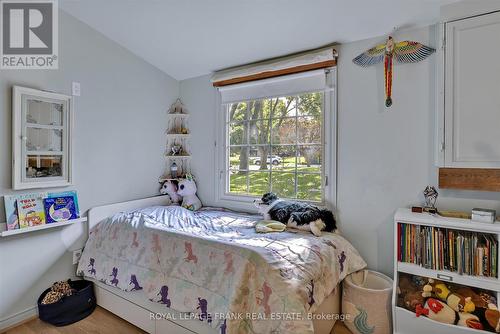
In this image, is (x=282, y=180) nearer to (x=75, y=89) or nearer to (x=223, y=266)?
(x=223, y=266)

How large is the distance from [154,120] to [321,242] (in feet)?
6.96

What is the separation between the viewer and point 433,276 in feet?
5.22

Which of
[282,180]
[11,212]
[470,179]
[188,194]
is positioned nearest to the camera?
[470,179]

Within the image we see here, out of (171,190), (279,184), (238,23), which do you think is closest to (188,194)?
(171,190)

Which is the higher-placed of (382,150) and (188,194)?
(382,150)

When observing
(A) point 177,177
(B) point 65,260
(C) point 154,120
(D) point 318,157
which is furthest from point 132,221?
(D) point 318,157

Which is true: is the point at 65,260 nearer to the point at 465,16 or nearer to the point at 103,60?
the point at 103,60

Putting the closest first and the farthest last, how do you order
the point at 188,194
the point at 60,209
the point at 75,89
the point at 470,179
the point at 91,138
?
the point at 470,179, the point at 60,209, the point at 75,89, the point at 91,138, the point at 188,194

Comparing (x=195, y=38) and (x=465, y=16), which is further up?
(x=195, y=38)

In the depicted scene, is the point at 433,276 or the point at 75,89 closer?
the point at 433,276

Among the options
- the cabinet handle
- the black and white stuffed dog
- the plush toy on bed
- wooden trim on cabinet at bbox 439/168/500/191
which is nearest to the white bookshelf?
the cabinet handle

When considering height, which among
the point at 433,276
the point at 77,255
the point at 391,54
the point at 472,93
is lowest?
the point at 77,255

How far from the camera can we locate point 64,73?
2184 mm

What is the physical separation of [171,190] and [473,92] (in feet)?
8.66
